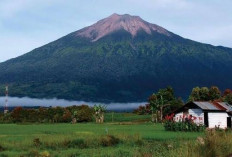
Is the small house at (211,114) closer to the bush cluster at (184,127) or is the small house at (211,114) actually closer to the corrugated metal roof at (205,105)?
the corrugated metal roof at (205,105)

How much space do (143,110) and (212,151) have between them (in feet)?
407

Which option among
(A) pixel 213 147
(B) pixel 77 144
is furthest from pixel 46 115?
(A) pixel 213 147

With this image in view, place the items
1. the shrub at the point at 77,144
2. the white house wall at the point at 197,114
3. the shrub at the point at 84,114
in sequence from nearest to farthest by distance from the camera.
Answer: the shrub at the point at 77,144
the white house wall at the point at 197,114
the shrub at the point at 84,114

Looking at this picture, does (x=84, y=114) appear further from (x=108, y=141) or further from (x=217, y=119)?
(x=108, y=141)

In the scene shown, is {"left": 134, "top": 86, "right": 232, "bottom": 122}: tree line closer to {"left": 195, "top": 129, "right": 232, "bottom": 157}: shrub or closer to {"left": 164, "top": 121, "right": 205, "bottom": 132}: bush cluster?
{"left": 164, "top": 121, "right": 205, "bottom": 132}: bush cluster

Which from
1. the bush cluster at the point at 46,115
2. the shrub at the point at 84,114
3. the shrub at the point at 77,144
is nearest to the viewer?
the shrub at the point at 77,144

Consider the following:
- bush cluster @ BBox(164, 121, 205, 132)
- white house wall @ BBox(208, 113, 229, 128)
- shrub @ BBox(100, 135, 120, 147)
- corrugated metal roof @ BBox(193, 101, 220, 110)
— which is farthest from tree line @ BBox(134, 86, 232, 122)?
shrub @ BBox(100, 135, 120, 147)

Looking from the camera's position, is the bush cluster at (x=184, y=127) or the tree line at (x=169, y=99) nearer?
the bush cluster at (x=184, y=127)

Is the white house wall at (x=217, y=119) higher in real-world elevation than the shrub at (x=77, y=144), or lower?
higher

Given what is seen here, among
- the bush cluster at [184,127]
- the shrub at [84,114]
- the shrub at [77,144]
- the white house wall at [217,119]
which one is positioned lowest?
the shrub at [77,144]

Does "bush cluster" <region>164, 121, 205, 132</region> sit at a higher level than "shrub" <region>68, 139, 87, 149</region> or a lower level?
higher

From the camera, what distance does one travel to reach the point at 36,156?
21.8 m

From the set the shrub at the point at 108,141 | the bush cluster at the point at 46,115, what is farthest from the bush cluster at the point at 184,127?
the bush cluster at the point at 46,115

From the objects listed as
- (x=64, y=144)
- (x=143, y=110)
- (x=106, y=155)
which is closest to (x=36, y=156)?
(x=106, y=155)
